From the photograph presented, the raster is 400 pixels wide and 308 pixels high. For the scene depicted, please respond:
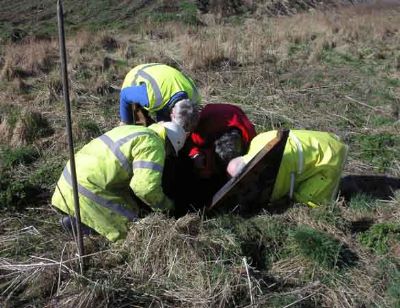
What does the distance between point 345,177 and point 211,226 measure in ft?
6.37

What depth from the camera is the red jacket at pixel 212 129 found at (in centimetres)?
449

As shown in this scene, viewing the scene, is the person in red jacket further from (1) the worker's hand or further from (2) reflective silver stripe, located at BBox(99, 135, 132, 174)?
(2) reflective silver stripe, located at BBox(99, 135, 132, 174)

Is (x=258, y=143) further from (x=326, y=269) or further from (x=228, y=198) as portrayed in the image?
(x=326, y=269)

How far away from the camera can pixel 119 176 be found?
395 centimetres

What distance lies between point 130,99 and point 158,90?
431 millimetres

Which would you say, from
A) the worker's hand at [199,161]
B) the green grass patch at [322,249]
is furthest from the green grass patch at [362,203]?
the worker's hand at [199,161]

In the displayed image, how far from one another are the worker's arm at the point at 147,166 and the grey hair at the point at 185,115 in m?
0.50

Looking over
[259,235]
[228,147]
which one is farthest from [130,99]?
[259,235]

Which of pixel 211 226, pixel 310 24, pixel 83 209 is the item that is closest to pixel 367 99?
pixel 211 226

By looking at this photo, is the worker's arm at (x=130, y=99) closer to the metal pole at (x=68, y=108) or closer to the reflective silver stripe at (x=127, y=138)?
the reflective silver stripe at (x=127, y=138)

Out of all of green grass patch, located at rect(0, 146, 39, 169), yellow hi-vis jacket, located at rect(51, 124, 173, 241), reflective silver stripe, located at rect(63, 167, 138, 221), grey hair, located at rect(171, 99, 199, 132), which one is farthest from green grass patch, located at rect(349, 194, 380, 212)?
green grass patch, located at rect(0, 146, 39, 169)

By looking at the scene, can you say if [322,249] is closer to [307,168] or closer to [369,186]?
[307,168]

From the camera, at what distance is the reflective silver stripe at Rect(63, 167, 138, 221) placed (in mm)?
3910

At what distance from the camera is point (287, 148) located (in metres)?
A: 4.44
